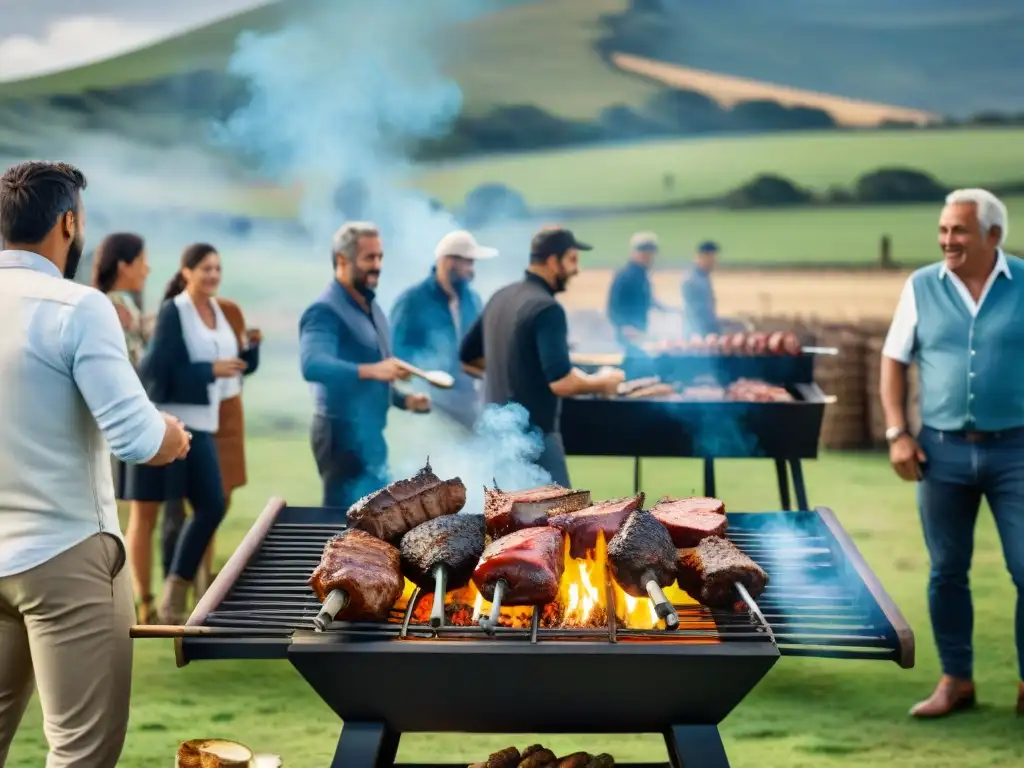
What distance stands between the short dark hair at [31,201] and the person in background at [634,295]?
8.11 metres

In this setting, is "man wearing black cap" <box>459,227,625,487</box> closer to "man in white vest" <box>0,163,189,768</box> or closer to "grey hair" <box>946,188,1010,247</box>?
"grey hair" <box>946,188,1010,247</box>

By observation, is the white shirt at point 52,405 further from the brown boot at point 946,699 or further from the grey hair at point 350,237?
the brown boot at point 946,699

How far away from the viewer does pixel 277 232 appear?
23453 mm

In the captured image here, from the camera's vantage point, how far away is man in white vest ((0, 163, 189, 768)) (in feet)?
9.65

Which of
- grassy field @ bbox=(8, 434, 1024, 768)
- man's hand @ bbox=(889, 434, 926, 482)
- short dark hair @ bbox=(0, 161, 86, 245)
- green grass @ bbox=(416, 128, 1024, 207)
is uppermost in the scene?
green grass @ bbox=(416, 128, 1024, 207)

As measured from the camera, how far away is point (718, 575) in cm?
309

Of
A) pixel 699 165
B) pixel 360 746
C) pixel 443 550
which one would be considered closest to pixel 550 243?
pixel 443 550

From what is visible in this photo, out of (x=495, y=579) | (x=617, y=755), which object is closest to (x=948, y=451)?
(x=617, y=755)

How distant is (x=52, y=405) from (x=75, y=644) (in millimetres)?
590

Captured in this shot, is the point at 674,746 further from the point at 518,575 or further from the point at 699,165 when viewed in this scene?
the point at 699,165

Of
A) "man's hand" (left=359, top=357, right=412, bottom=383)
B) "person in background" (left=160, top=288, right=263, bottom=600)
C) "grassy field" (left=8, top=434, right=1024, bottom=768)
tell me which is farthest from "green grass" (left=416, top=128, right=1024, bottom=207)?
"man's hand" (left=359, top=357, right=412, bottom=383)

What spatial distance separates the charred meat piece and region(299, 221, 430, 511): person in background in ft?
8.09

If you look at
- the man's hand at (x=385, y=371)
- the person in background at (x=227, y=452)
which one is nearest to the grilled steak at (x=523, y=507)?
the man's hand at (x=385, y=371)

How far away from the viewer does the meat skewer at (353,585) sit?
2.90 meters
